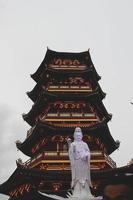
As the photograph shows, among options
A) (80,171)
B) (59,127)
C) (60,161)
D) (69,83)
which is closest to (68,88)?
(69,83)

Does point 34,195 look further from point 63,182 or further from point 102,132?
point 102,132

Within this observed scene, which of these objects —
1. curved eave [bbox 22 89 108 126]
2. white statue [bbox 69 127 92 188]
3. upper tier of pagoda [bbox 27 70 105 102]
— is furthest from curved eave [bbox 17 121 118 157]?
white statue [bbox 69 127 92 188]

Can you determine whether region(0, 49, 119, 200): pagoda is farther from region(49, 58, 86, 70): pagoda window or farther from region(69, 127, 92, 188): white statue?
region(69, 127, 92, 188): white statue

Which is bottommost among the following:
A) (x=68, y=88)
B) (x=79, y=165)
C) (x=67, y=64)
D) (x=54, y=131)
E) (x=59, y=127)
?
(x=79, y=165)

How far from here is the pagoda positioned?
25359 mm

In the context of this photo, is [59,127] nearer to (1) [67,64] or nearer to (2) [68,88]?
(2) [68,88]

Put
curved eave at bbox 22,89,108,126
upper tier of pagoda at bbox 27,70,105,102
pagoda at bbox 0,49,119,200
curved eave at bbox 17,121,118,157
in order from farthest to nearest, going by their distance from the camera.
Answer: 1. upper tier of pagoda at bbox 27,70,105,102
2. curved eave at bbox 22,89,108,126
3. curved eave at bbox 17,121,118,157
4. pagoda at bbox 0,49,119,200

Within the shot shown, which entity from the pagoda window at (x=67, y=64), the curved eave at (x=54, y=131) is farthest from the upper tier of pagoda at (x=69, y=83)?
the curved eave at (x=54, y=131)

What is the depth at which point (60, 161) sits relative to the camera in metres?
27.1

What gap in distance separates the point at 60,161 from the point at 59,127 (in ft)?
9.71

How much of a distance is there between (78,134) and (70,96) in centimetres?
1832

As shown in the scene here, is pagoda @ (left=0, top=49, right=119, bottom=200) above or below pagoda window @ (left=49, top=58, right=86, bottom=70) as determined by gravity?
below

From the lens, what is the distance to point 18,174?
2608cm

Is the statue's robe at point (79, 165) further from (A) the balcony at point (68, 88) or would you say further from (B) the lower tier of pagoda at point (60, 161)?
(A) the balcony at point (68, 88)
